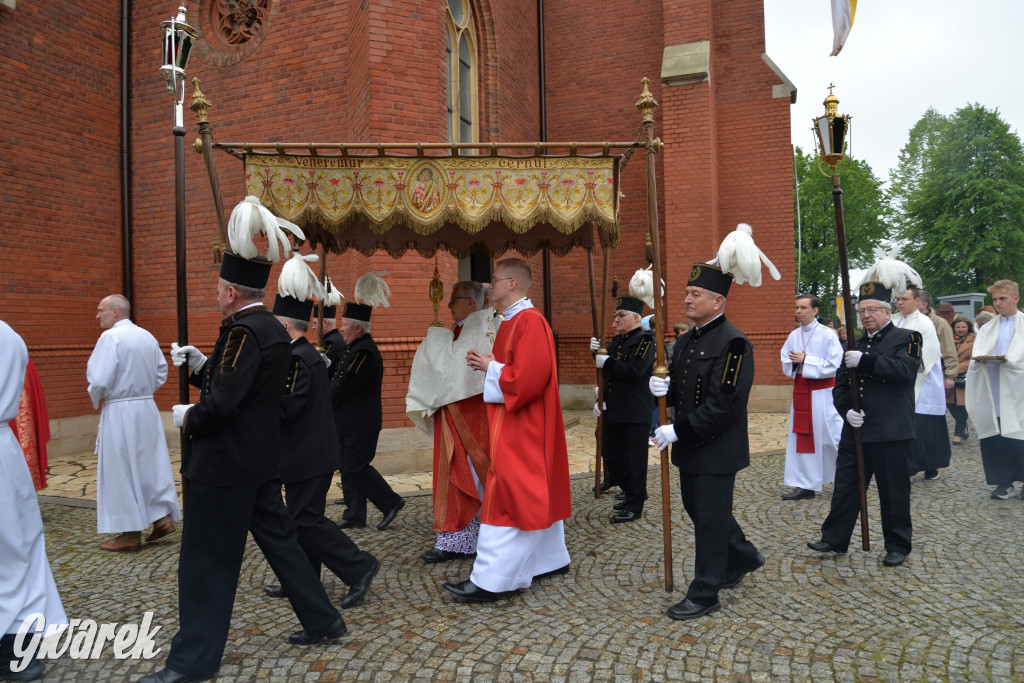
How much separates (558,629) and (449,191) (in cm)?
299

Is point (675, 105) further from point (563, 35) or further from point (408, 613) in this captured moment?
point (408, 613)

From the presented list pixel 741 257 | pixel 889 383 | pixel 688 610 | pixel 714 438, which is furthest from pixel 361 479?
pixel 889 383

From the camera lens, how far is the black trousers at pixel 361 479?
18.3 feet

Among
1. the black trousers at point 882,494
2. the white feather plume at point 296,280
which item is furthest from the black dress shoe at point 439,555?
the black trousers at point 882,494

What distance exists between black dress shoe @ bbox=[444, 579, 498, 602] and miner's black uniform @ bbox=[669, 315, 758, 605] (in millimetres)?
1236

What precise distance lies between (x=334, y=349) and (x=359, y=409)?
0.75m

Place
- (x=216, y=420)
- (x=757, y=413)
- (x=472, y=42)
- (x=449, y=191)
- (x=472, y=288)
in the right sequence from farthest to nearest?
1. (x=757, y=413)
2. (x=472, y=42)
3. (x=472, y=288)
4. (x=449, y=191)
5. (x=216, y=420)

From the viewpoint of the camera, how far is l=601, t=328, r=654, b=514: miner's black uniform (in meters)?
6.02

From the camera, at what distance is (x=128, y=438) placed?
548 cm

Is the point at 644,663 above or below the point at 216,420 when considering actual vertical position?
below

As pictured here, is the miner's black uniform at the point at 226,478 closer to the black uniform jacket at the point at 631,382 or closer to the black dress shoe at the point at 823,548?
the black uniform jacket at the point at 631,382

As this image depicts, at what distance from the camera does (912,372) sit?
15.6ft

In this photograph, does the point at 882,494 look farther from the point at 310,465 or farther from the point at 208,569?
the point at 208,569

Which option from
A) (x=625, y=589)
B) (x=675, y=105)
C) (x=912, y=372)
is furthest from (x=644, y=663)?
(x=675, y=105)
